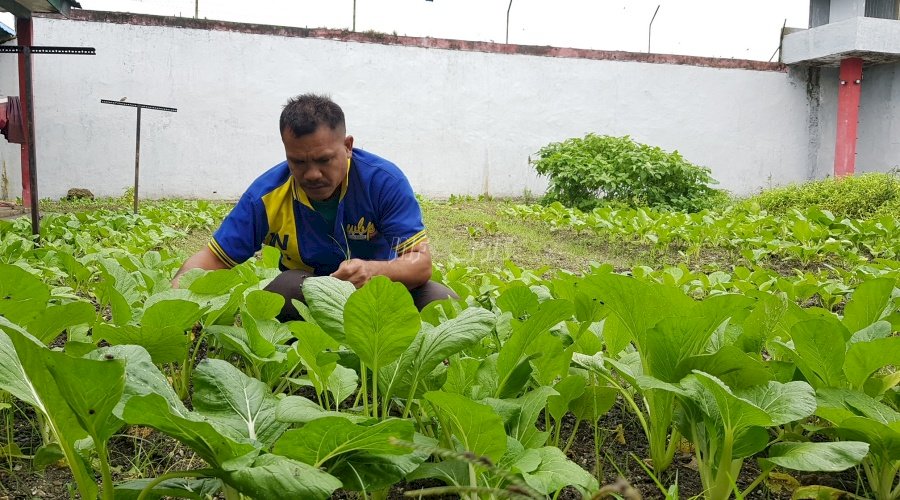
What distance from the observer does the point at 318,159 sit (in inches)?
102

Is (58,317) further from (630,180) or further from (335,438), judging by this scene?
(630,180)

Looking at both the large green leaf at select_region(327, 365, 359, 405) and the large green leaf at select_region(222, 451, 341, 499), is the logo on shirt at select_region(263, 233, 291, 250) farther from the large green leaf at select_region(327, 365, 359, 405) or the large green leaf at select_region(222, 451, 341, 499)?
the large green leaf at select_region(222, 451, 341, 499)

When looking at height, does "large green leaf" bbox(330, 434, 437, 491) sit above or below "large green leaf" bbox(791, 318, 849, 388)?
below

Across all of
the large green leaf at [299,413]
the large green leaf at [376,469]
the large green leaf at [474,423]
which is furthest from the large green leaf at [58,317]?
the large green leaf at [474,423]

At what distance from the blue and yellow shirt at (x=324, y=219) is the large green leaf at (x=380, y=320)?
166 centimetres

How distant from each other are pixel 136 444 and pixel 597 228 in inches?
212

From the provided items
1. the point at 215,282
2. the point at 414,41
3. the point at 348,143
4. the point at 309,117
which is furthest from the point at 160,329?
the point at 414,41

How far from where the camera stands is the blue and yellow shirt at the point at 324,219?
110 inches

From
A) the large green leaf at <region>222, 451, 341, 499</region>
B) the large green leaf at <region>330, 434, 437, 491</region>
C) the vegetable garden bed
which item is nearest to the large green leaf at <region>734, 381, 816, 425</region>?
the vegetable garden bed

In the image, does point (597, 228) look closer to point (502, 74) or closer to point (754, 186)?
point (502, 74)

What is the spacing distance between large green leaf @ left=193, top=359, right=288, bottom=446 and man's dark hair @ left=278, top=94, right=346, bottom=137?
1.55 metres

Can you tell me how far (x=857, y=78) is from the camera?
47.9 feet

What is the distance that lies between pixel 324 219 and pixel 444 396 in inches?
80.1

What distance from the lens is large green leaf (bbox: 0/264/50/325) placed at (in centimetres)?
124
